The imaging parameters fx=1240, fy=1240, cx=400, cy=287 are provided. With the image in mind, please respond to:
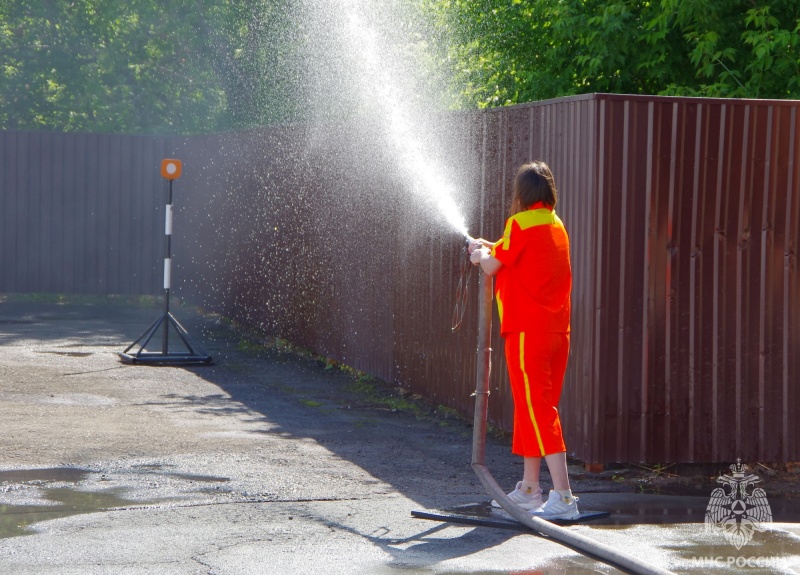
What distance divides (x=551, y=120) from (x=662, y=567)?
3.53 m

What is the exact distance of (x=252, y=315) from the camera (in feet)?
50.9

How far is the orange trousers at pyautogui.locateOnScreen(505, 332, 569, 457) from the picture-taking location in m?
6.27

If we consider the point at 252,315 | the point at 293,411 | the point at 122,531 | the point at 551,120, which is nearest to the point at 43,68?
the point at 252,315

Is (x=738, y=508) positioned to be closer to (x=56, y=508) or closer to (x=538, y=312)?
(x=538, y=312)

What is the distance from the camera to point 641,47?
13.5m

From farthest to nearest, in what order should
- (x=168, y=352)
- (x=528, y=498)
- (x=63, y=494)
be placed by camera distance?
(x=168, y=352) → (x=63, y=494) → (x=528, y=498)

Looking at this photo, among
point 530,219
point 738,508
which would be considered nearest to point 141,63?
point 530,219

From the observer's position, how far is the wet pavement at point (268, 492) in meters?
5.48

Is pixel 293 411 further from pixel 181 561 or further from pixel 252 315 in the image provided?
pixel 252 315

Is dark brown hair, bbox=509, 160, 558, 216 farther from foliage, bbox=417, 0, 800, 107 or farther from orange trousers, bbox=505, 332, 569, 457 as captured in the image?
foliage, bbox=417, 0, 800, 107

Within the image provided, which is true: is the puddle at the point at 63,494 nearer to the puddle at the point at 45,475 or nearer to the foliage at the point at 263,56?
the puddle at the point at 45,475

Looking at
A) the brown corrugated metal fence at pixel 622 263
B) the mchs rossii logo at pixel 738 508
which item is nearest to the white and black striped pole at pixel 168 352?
the brown corrugated metal fence at pixel 622 263

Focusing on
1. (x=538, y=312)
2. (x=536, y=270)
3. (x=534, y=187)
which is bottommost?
(x=538, y=312)

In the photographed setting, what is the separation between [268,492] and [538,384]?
1.67 m
